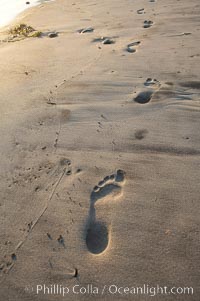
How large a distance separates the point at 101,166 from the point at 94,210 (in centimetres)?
43

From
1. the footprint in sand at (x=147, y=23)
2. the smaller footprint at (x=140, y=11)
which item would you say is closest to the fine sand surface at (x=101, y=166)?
the footprint in sand at (x=147, y=23)

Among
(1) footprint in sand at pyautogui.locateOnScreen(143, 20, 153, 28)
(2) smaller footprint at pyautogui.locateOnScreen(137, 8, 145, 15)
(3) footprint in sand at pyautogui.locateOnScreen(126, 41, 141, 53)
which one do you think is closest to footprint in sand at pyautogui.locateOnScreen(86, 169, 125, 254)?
(3) footprint in sand at pyautogui.locateOnScreen(126, 41, 141, 53)

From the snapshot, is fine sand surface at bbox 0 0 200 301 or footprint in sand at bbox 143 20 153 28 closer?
fine sand surface at bbox 0 0 200 301

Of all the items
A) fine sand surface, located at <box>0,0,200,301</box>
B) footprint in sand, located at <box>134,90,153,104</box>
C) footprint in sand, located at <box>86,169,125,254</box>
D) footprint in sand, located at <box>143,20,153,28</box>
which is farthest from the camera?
footprint in sand, located at <box>143,20,153,28</box>

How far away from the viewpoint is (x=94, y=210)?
2.22m

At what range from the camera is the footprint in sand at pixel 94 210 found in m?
2.04

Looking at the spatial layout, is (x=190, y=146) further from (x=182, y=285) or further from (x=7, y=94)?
(x=7, y=94)

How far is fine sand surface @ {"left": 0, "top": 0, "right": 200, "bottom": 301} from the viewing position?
193 cm

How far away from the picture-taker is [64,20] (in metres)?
5.80

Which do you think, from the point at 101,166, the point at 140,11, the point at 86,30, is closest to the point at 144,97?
the point at 101,166

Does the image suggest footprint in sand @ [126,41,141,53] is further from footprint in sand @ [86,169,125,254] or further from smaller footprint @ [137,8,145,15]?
footprint in sand @ [86,169,125,254]

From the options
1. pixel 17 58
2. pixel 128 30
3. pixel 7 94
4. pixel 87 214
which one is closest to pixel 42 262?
pixel 87 214

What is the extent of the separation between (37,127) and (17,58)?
1739 mm

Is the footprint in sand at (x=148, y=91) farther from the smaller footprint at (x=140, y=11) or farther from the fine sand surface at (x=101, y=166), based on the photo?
the smaller footprint at (x=140, y=11)
